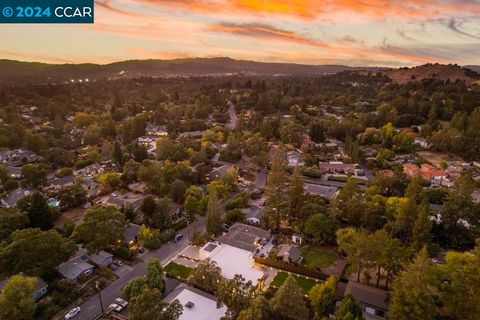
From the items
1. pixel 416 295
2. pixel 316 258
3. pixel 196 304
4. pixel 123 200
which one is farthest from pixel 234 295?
pixel 123 200

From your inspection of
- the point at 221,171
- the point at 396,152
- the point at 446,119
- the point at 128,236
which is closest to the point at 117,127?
the point at 221,171

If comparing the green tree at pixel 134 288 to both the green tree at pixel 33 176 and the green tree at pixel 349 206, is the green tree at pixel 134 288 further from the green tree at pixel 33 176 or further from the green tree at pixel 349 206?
the green tree at pixel 33 176

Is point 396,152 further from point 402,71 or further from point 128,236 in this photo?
point 402,71

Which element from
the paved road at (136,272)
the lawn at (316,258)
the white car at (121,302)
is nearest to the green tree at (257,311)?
the lawn at (316,258)

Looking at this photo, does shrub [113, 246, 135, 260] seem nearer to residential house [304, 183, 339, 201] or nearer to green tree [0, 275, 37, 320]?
green tree [0, 275, 37, 320]

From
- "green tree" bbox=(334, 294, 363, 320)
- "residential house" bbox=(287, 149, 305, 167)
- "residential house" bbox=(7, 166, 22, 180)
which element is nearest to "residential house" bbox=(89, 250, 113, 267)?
"green tree" bbox=(334, 294, 363, 320)

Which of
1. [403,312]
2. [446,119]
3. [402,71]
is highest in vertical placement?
[402,71]

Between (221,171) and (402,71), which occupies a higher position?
(402,71)
